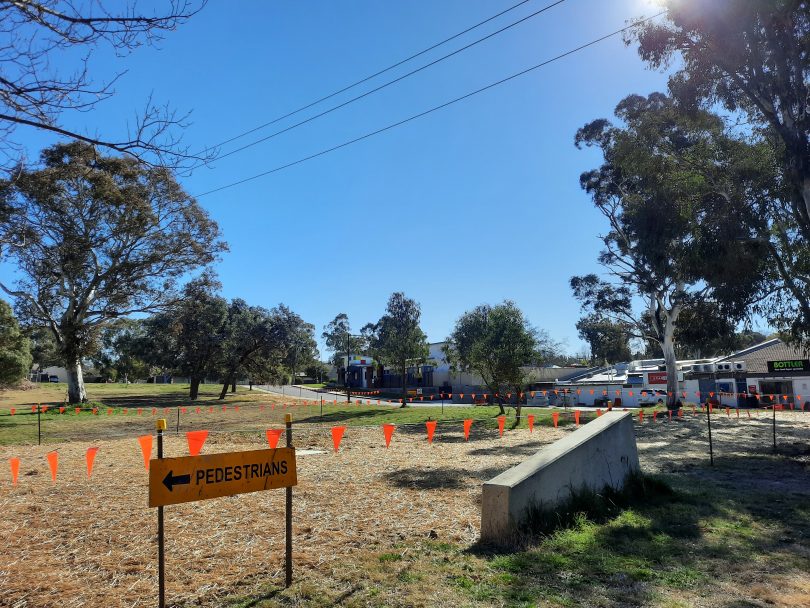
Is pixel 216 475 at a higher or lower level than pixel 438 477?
higher

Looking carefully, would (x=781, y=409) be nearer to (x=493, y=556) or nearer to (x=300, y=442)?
(x=300, y=442)

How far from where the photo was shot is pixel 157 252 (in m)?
28.8

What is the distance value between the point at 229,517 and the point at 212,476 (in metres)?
2.95

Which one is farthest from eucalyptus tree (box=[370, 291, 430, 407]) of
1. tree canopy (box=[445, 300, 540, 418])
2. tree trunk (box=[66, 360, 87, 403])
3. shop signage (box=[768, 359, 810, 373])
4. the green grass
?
the green grass

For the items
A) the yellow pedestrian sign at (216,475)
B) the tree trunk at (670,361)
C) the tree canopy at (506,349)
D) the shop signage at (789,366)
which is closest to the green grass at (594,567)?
the yellow pedestrian sign at (216,475)

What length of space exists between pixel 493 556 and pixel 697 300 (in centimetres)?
1898

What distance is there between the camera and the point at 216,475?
14.5 ft

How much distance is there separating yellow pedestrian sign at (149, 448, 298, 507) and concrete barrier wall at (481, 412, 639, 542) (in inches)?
90.8

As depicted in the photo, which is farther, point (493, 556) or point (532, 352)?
point (532, 352)

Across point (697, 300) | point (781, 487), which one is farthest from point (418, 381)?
point (781, 487)

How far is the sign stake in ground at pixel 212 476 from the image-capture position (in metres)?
4.12

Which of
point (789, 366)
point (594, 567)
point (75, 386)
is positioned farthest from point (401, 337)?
point (594, 567)

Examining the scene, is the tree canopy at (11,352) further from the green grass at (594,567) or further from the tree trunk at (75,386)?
the green grass at (594,567)

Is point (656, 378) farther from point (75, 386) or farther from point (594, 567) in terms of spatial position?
→ point (594, 567)
